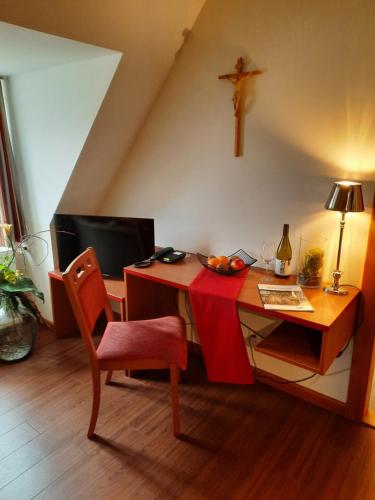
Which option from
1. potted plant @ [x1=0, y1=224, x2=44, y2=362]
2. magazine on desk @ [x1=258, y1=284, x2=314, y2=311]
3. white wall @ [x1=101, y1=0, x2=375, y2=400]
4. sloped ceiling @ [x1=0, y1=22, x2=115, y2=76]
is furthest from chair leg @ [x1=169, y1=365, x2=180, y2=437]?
sloped ceiling @ [x1=0, y1=22, x2=115, y2=76]

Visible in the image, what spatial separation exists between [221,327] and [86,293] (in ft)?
2.33

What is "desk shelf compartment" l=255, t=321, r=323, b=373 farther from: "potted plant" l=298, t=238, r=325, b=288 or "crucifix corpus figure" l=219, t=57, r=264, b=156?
"crucifix corpus figure" l=219, t=57, r=264, b=156

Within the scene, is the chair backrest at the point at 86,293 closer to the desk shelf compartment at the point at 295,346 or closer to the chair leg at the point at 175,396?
the chair leg at the point at 175,396

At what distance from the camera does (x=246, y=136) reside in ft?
6.82

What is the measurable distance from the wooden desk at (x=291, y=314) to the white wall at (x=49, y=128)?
0.92 meters

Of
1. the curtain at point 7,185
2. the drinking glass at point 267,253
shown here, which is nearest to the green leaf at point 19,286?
the curtain at point 7,185

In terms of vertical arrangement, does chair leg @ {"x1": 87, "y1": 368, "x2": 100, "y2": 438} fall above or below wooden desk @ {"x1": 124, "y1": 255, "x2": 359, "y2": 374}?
below

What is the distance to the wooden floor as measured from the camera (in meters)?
1.58

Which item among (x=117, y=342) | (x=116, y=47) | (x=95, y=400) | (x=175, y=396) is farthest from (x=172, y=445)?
(x=116, y=47)

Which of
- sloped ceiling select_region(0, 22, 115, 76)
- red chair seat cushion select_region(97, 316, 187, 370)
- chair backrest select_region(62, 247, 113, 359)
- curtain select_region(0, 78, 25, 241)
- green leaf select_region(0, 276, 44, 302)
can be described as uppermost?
sloped ceiling select_region(0, 22, 115, 76)

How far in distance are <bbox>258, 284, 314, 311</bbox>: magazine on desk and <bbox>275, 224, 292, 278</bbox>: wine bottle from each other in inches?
5.4

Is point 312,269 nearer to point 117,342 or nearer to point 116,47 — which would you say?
point 117,342

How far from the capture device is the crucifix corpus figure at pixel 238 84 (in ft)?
6.45

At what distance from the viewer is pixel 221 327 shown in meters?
1.80
